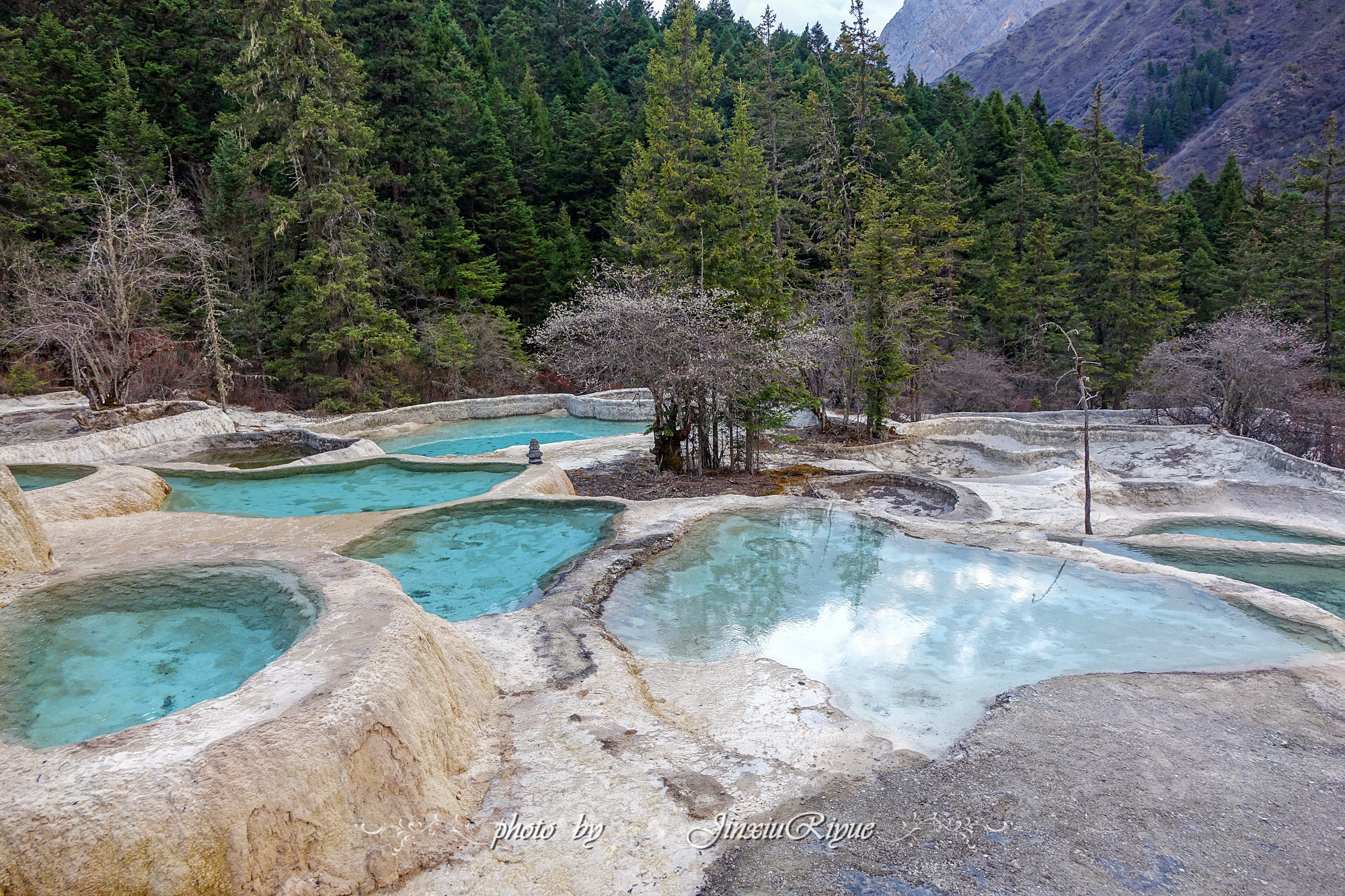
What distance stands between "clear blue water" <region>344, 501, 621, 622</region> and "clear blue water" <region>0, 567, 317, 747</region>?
1894 millimetres

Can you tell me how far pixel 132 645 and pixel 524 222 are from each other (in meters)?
32.6

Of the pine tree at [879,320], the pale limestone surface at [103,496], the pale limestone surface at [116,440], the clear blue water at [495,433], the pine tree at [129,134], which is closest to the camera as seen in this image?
the pale limestone surface at [103,496]

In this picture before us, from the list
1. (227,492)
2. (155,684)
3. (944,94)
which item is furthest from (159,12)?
(944,94)

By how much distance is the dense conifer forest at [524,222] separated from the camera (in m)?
20.9

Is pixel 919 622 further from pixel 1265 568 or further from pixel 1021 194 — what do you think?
pixel 1021 194

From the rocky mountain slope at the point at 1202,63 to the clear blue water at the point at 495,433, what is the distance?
47.5m

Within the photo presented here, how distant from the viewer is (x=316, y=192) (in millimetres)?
24609

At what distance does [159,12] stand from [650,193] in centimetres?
2485

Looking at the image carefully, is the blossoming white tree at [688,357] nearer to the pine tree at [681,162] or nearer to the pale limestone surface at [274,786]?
the pine tree at [681,162]

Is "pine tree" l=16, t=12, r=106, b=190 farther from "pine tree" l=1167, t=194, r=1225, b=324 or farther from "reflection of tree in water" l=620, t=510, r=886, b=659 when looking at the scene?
"pine tree" l=1167, t=194, r=1225, b=324

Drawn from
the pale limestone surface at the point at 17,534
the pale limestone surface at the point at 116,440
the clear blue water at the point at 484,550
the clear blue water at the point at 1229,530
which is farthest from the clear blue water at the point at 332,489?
the clear blue water at the point at 1229,530

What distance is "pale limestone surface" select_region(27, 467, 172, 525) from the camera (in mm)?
10250

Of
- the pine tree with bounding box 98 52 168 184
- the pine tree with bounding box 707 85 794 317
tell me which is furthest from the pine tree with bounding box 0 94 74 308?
the pine tree with bounding box 707 85 794 317

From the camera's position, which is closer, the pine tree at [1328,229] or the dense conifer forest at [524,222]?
the dense conifer forest at [524,222]
